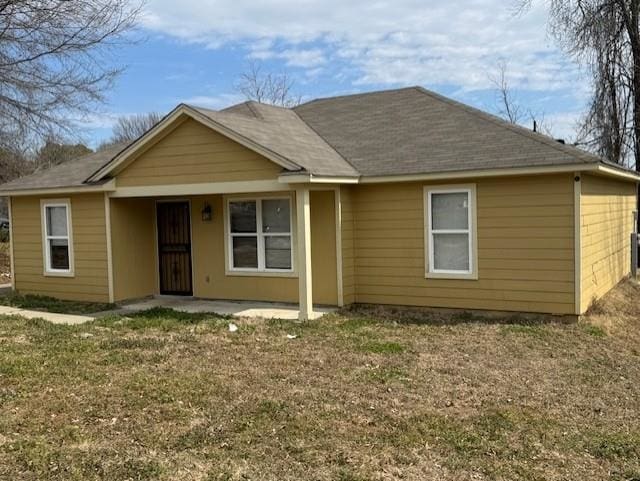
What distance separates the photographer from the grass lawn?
4621 mm

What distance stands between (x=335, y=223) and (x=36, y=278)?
7243 millimetres

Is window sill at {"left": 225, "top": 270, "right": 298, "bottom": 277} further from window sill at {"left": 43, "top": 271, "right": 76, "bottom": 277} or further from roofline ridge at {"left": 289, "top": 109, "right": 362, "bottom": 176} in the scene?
window sill at {"left": 43, "top": 271, "right": 76, "bottom": 277}

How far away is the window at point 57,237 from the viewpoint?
13.2 m

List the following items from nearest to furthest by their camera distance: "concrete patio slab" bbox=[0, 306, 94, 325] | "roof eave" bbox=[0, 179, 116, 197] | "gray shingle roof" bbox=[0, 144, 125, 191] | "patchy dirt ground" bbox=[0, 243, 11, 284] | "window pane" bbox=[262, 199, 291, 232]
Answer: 1. "concrete patio slab" bbox=[0, 306, 94, 325]
2. "window pane" bbox=[262, 199, 291, 232]
3. "roof eave" bbox=[0, 179, 116, 197]
4. "gray shingle roof" bbox=[0, 144, 125, 191]
5. "patchy dirt ground" bbox=[0, 243, 11, 284]

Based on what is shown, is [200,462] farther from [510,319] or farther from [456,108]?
[456,108]

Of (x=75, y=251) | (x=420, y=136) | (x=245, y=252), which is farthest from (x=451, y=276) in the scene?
(x=75, y=251)

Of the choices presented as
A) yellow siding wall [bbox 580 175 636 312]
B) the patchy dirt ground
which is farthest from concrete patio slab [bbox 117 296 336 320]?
the patchy dirt ground

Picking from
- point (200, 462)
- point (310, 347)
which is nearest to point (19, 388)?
point (200, 462)

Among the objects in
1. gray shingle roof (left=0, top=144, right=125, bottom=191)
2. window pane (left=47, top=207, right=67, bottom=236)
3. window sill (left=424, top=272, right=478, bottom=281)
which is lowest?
window sill (left=424, top=272, right=478, bottom=281)

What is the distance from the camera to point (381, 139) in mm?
12547

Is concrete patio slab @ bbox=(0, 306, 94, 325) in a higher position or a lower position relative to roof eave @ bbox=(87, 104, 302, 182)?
lower

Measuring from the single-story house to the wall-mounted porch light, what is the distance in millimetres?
29

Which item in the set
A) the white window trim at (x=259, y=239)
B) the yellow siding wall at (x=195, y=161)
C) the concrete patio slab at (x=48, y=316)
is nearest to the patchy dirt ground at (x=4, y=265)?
the concrete patio slab at (x=48, y=316)

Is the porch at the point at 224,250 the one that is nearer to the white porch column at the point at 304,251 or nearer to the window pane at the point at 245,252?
the window pane at the point at 245,252
